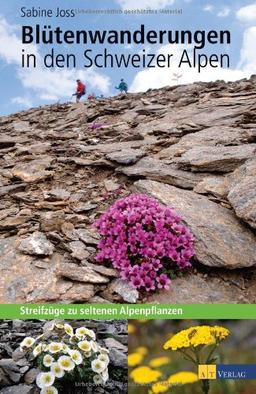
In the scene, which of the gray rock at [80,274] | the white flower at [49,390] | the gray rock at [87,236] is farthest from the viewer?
the gray rock at [87,236]

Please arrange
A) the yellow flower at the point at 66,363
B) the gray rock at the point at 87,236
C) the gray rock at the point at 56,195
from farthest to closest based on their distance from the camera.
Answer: the gray rock at the point at 56,195 < the gray rock at the point at 87,236 < the yellow flower at the point at 66,363

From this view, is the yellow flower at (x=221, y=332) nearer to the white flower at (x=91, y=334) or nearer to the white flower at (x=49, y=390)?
the white flower at (x=91, y=334)

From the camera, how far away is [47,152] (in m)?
15.9

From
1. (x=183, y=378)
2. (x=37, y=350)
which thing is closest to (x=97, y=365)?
(x=37, y=350)

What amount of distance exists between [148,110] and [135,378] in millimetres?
16434

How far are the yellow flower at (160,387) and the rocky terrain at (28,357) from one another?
1.29 ft

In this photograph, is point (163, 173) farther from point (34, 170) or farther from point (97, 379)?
point (97, 379)


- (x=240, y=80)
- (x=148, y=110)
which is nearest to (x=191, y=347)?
(x=148, y=110)

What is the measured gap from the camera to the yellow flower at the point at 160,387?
21.1 ft

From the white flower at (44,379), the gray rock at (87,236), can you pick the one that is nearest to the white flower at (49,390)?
the white flower at (44,379)

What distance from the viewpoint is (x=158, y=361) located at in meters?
6.57

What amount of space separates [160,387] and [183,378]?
314mm

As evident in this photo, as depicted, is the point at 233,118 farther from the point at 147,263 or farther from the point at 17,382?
the point at 17,382
